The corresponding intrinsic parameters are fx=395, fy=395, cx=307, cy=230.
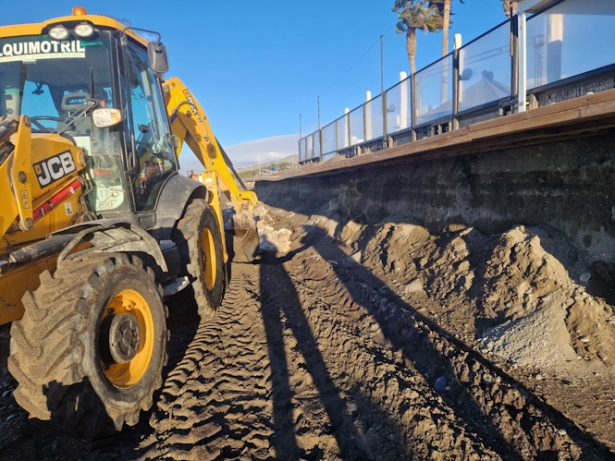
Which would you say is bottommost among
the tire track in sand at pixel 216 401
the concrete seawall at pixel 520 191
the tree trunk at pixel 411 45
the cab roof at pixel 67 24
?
the tire track in sand at pixel 216 401

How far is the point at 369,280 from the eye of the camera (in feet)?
19.7

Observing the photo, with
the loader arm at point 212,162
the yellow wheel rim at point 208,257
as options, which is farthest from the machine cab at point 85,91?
the loader arm at point 212,162

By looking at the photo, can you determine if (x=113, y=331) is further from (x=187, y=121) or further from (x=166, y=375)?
(x=187, y=121)

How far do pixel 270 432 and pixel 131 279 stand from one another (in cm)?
148

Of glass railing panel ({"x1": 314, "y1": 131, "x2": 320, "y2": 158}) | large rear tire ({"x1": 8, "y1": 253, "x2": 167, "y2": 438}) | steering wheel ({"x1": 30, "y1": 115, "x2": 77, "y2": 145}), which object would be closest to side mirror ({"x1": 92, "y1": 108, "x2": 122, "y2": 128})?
steering wheel ({"x1": 30, "y1": 115, "x2": 77, "y2": 145})

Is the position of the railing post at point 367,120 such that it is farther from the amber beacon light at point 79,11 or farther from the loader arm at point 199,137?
the amber beacon light at point 79,11

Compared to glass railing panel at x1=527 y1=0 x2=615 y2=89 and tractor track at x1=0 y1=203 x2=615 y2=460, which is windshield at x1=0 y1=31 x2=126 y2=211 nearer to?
tractor track at x1=0 y1=203 x2=615 y2=460

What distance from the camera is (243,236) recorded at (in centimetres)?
868

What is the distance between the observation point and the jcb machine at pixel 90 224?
2.30 meters

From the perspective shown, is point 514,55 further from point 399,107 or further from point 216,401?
point 216,401

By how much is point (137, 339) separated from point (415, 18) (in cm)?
2923

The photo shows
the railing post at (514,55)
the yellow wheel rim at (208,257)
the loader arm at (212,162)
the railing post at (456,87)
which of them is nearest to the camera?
the yellow wheel rim at (208,257)

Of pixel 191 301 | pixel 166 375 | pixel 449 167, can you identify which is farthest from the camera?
pixel 449 167

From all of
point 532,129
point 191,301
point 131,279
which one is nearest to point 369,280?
point 191,301
